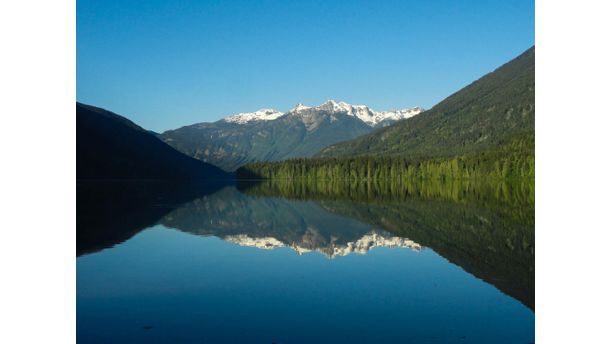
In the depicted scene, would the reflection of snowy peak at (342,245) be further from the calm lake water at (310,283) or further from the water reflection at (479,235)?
the water reflection at (479,235)

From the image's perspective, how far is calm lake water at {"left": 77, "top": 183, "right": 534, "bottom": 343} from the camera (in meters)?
16.4

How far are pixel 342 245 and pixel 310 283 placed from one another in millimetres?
12281

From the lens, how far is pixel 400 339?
15.5m

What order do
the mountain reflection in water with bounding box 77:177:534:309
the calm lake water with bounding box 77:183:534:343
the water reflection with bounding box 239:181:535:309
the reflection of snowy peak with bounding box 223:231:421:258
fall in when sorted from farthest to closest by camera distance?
the reflection of snowy peak with bounding box 223:231:421:258 → the mountain reflection in water with bounding box 77:177:534:309 → the water reflection with bounding box 239:181:535:309 → the calm lake water with bounding box 77:183:534:343

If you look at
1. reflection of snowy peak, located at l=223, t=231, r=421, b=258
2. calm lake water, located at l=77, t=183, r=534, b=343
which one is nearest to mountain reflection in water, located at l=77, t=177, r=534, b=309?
reflection of snowy peak, located at l=223, t=231, r=421, b=258

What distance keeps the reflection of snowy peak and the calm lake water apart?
0.33ft

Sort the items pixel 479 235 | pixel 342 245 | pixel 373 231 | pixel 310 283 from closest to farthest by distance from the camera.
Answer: pixel 310 283, pixel 342 245, pixel 479 235, pixel 373 231

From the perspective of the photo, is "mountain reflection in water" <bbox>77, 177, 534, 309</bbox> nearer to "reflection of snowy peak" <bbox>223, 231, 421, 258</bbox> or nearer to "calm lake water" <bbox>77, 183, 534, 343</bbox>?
"reflection of snowy peak" <bbox>223, 231, 421, 258</bbox>

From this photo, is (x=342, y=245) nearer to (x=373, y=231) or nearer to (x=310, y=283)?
(x=373, y=231)

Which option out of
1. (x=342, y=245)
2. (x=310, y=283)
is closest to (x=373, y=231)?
(x=342, y=245)

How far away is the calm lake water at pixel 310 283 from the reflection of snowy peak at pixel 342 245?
10cm

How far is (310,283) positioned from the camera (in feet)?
77.9
